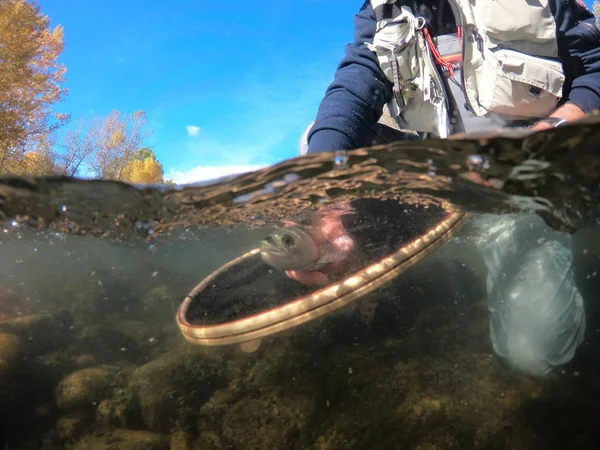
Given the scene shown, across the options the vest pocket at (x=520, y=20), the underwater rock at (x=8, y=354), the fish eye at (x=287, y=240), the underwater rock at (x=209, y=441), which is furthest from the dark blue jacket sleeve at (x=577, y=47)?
Result: the underwater rock at (x=8, y=354)

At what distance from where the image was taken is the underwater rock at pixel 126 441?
11.4 ft

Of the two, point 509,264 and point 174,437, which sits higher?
point 509,264

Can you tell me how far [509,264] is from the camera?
4.62m

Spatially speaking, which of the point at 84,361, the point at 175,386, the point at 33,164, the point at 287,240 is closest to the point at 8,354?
the point at 84,361

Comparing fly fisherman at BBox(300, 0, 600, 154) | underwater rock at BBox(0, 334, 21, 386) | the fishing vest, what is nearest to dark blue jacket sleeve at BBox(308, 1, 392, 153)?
fly fisherman at BBox(300, 0, 600, 154)

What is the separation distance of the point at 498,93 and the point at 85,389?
5.45 metres

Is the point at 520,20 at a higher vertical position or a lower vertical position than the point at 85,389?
higher

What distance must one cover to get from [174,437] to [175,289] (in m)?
1.61

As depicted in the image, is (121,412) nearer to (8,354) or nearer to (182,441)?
(182,441)

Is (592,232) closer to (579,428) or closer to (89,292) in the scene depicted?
(579,428)

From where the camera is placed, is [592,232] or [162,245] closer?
[592,232]

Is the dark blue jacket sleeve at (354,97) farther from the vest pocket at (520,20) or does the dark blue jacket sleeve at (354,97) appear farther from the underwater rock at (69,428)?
the underwater rock at (69,428)

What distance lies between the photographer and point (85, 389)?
155 inches

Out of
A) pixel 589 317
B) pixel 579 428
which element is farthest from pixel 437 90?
pixel 579 428
